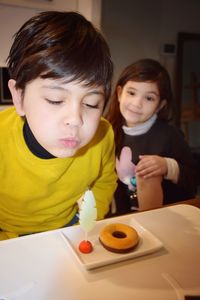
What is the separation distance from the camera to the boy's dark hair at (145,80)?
1118 mm

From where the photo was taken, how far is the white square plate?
0.55 m

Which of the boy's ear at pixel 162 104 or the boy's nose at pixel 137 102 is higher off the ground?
the boy's nose at pixel 137 102

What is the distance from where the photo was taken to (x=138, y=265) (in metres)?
0.55

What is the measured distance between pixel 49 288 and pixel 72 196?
Answer: 394mm

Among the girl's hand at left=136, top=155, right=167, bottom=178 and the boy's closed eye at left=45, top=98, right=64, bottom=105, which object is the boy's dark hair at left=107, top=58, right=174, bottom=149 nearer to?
the girl's hand at left=136, top=155, right=167, bottom=178

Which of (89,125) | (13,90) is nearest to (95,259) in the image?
(89,125)

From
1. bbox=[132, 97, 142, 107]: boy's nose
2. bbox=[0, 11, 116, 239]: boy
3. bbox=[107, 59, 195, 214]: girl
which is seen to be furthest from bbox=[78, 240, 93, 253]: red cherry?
bbox=[132, 97, 142, 107]: boy's nose

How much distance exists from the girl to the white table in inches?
16.5

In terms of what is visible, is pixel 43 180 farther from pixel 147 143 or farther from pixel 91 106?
pixel 147 143

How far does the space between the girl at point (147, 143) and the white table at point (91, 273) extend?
419 mm

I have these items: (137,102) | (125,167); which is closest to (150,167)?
(125,167)

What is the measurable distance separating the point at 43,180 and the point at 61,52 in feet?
1.14

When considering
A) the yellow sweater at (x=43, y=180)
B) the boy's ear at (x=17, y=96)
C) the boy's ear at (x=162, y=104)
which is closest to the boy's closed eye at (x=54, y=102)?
the boy's ear at (x=17, y=96)

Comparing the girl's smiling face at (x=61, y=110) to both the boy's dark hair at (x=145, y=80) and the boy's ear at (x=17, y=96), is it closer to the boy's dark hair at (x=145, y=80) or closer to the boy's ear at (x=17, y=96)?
the boy's ear at (x=17, y=96)
